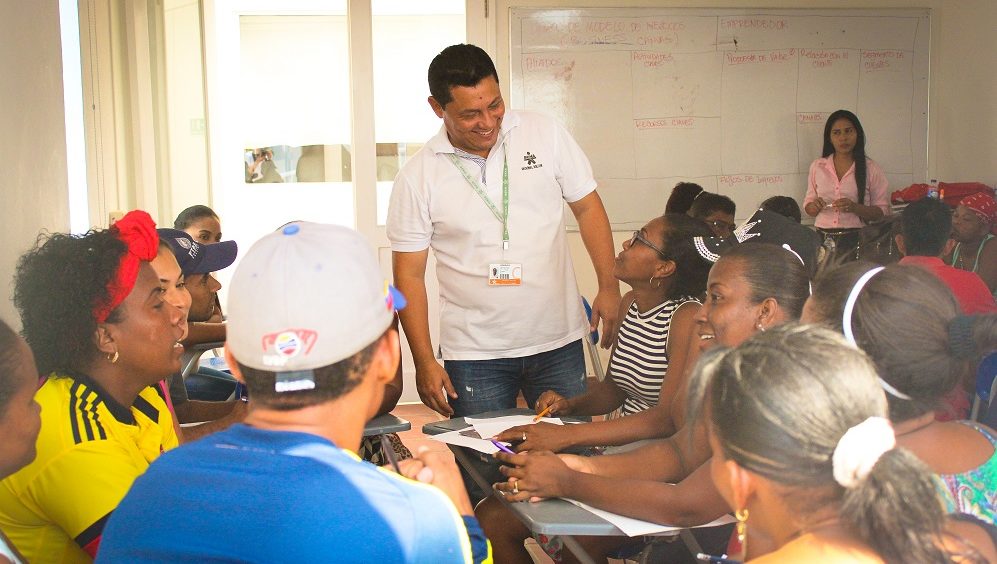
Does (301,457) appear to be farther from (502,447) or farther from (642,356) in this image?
(642,356)

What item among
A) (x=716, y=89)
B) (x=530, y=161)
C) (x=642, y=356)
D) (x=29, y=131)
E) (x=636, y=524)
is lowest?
(x=636, y=524)

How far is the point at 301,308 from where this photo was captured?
4.06 ft

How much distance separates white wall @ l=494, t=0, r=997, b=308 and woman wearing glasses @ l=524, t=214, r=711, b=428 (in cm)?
328

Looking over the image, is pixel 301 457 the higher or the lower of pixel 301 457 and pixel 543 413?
the higher

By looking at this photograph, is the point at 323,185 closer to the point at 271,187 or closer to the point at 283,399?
the point at 271,187

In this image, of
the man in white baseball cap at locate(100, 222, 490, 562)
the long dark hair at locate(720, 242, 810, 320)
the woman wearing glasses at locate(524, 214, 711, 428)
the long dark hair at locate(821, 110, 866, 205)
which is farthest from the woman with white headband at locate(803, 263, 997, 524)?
the long dark hair at locate(821, 110, 866, 205)

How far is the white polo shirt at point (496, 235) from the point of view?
3148 millimetres

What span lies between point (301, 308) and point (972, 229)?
4.98 metres

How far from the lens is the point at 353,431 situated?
131cm

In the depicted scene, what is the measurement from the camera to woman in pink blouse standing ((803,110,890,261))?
615 centimetres

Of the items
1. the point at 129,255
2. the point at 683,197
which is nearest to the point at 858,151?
the point at 683,197

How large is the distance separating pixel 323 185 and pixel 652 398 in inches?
212

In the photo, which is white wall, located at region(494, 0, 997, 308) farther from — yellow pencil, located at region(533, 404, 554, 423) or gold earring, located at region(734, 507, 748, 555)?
gold earring, located at region(734, 507, 748, 555)

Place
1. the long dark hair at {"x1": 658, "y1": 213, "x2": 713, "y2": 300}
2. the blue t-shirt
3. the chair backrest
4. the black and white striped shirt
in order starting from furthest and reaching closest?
the long dark hair at {"x1": 658, "y1": 213, "x2": 713, "y2": 300}, the black and white striped shirt, the chair backrest, the blue t-shirt
